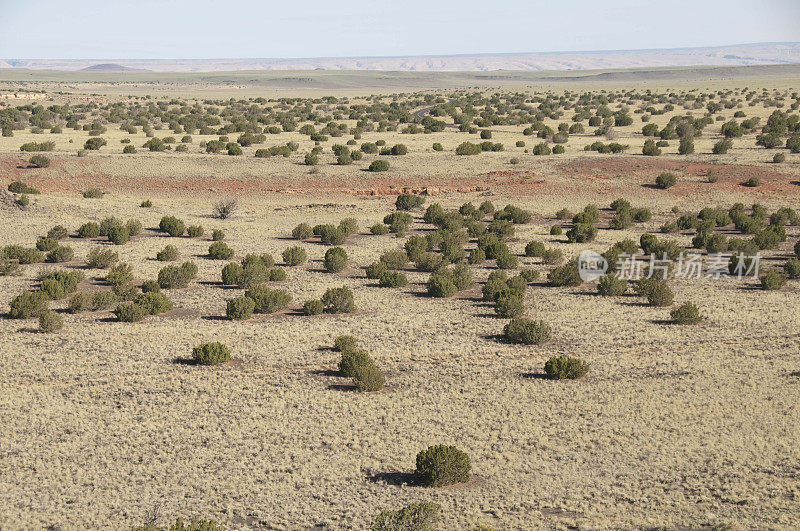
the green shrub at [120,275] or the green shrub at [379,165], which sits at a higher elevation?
the green shrub at [379,165]

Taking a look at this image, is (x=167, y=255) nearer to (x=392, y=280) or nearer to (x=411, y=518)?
(x=392, y=280)

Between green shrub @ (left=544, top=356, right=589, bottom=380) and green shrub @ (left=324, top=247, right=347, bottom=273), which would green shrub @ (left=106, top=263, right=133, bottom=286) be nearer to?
green shrub @ (left=324, top=247, right=347, bottom=273)

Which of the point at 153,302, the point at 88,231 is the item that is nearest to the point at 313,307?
the point at 153,302

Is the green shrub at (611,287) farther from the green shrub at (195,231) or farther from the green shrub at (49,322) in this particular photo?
the green shrub at (195,231)

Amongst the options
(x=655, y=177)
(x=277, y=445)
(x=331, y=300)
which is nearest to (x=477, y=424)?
(x=277, y=445)

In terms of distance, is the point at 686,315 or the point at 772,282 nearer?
the point at 686,315

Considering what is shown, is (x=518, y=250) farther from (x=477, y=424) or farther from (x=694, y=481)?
(x=694, y=481)

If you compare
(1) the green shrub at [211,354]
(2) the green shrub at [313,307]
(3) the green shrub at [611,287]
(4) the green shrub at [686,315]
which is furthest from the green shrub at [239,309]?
(4) the green shrub at [686,315]
